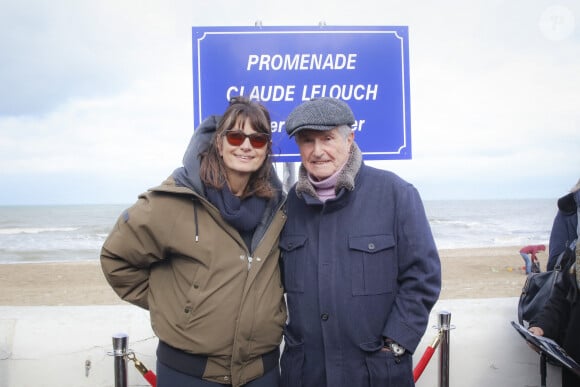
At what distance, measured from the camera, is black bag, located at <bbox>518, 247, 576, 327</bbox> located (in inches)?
98.8

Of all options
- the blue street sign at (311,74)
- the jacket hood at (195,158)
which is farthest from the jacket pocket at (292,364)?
the blue street sign at (311,74)

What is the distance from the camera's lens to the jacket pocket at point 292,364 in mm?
2104

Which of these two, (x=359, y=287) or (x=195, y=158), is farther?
(x=195, y=158)

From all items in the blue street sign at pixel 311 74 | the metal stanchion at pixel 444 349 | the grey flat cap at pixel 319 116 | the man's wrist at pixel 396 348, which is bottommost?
the metal stanchion at pixel 444 349

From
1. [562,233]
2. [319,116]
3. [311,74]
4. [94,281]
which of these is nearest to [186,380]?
[319,116]

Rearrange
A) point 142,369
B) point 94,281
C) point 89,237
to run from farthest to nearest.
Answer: point 89,237, point 94,281, point 142,369

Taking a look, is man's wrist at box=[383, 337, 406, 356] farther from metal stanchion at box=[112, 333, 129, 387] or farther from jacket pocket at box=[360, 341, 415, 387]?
metal stanchion at box=[112, 333, 129, 387]

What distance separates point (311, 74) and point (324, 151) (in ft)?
3.26

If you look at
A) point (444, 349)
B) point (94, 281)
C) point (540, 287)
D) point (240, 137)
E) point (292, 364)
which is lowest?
point (94, 281)

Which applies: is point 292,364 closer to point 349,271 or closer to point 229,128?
point 349,271

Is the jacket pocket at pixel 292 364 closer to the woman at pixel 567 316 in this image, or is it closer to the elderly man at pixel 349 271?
the elderly man at pixel 349 271

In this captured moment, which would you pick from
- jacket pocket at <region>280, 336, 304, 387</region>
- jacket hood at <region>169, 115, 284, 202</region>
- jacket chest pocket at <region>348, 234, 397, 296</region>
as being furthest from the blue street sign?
jacket pocket at <region>280, 336, 304, 387</region>

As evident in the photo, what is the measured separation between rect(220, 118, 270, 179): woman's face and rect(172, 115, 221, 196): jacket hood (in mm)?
107

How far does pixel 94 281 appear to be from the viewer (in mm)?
13227
